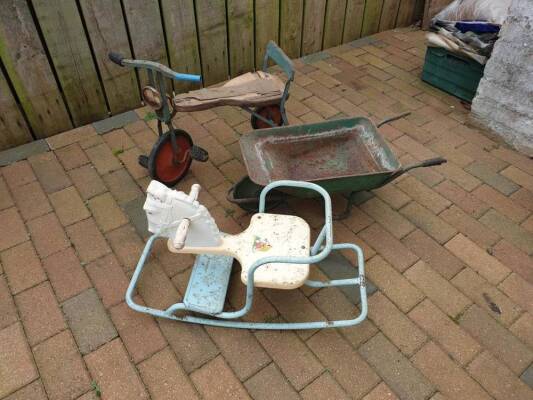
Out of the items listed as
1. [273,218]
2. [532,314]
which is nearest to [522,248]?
[532,314]

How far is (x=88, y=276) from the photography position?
2.84 metres

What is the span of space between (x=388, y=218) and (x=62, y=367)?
243 centimetres

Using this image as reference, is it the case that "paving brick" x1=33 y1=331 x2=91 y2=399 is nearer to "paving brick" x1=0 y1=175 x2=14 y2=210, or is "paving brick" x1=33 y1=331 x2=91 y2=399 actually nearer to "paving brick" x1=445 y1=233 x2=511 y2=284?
"paving brick" x1=0 y1=175 x2=14 y2=210

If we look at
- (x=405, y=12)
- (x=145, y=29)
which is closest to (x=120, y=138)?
(x=145, y=29)

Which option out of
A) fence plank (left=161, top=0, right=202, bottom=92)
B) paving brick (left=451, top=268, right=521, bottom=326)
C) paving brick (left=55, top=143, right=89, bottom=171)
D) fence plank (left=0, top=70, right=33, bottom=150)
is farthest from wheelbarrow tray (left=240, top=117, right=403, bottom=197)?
fence plank (left=0, top=70, right=33, bottom=150)

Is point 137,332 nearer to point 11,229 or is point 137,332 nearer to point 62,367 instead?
point 62,367

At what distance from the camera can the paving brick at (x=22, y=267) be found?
9.15 feet

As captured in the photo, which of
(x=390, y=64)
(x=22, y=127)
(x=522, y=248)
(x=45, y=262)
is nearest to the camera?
(x=45, y=262)

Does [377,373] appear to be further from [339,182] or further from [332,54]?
[332,54]

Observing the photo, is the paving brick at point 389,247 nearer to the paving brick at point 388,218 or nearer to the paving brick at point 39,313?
the paving brick at point 388,218

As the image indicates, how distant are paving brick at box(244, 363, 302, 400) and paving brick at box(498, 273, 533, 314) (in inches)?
63.2

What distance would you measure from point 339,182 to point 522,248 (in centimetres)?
150

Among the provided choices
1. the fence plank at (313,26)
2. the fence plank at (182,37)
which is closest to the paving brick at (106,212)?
the fence plank at (182,37)

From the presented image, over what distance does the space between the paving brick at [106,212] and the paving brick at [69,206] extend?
0.07m
